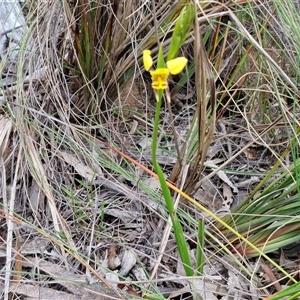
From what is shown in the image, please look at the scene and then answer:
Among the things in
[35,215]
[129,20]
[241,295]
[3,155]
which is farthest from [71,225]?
[129,20]

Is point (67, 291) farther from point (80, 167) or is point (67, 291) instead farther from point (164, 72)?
point (164, 72)

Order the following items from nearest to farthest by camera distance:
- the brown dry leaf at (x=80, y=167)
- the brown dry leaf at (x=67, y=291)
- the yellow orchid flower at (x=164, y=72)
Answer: the yellow orchid flower at (x=164, y=72) < the brown dry leaf at (x=67, y=291) < the brown dry leaf at (x=80, y=167)

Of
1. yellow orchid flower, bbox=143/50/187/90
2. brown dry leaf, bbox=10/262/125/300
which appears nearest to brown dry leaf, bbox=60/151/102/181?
brown dry leaf, bbox=10/262/125/300

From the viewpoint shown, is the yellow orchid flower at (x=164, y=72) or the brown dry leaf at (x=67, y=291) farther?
the brown dry leaf at (x=67, y=291)

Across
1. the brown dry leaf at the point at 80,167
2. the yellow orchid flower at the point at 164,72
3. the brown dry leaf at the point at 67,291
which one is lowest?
the brown dry leaf at the point at 67,291

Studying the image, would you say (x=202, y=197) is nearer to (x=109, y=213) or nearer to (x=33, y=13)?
(x=109, y=213)

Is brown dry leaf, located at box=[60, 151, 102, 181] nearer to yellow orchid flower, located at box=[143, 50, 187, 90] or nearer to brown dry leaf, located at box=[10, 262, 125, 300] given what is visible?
brown dry leaf, located at box=[10, 262, 125, 300]

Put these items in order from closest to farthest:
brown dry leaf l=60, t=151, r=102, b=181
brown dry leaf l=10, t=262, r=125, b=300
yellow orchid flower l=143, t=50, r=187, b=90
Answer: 1. yellow orchid flower l=143, t=50, r=187, b=90
2. brown dry leaf l=10, t=262, r=125, b=300
3. brown dry leaf l=60, t=151, r=102, b=181

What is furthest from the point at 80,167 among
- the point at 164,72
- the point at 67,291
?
the point at 164,72

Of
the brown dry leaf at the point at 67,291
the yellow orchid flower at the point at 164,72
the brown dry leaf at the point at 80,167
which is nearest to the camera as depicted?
the yellow orchid flower at the point at 164,72

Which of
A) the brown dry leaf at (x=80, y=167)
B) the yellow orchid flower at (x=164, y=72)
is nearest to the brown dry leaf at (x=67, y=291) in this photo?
the brown dry leaf at (x=80, y=167)

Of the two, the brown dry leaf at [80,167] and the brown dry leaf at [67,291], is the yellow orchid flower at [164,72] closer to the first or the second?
the brown dry leaf at [67,291]

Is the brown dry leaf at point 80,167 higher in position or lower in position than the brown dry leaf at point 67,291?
higher

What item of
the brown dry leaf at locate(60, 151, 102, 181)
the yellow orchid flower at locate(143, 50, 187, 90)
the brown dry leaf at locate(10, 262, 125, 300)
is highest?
the yellow orchid flower at locate(143, 50, 187, 90)
